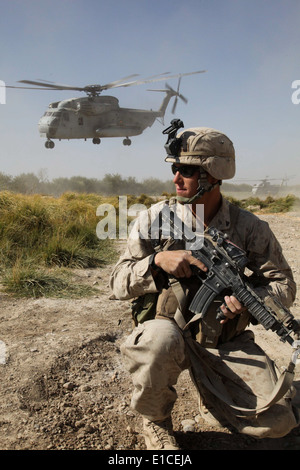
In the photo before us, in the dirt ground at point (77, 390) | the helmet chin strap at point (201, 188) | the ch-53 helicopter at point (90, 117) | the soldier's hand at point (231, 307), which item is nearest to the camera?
the soldier's hand at point (231, 307)

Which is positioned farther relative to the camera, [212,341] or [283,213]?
[283,213]

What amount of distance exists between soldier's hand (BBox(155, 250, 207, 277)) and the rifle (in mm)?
36

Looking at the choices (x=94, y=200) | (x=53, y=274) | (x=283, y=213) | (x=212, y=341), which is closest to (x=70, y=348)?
(x=212, y=341)

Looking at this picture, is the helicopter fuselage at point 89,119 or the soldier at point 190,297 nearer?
the soldier at point 190,297

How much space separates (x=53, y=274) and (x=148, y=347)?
3201mm

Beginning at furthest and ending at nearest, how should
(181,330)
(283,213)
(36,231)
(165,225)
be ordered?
(283,213) < (36,231) < (165,225) < (181,330)

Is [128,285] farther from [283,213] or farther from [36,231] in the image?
[283,213]

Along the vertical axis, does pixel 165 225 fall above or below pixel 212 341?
above

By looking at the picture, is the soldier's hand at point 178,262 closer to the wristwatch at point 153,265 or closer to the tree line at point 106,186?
the wristwatch at point 153,265

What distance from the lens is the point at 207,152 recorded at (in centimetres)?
209

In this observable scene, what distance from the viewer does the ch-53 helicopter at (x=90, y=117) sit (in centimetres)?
2139

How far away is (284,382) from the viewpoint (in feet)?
5.50

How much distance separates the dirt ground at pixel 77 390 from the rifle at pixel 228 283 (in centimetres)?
53

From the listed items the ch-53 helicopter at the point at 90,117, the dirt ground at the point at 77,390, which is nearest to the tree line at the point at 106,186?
the ch-53 helicopter at the point at 90,117
